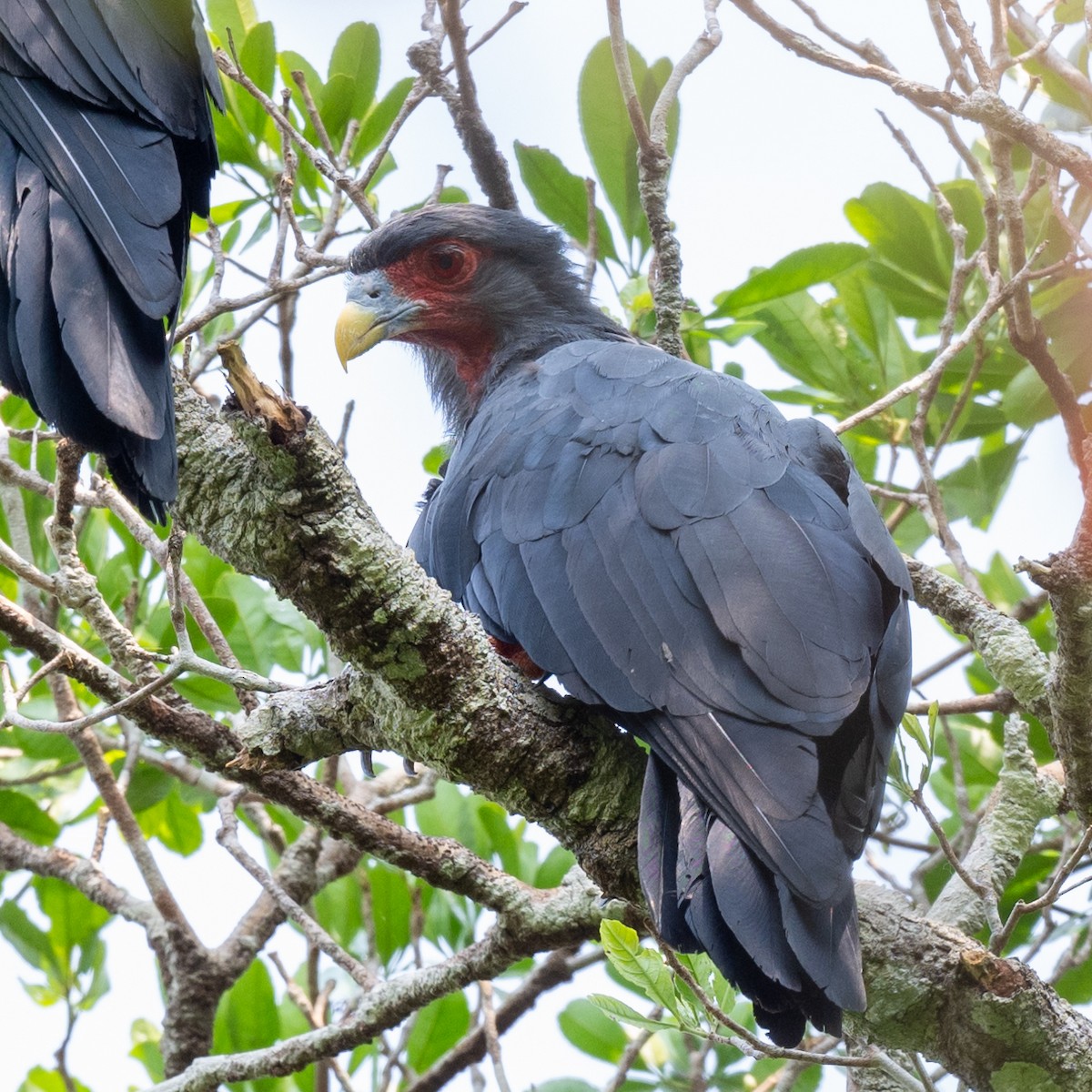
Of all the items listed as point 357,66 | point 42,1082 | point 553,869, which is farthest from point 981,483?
point 42,1082

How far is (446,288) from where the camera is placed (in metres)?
4.63

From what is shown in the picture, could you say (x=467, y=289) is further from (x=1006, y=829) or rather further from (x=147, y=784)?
(x=1006, y=829)

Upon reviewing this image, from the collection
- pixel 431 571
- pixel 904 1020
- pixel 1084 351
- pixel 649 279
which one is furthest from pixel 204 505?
pixel 1084 351

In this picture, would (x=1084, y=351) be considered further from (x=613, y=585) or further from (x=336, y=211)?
(x=336, y=211)

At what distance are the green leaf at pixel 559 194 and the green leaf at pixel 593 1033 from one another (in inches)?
122

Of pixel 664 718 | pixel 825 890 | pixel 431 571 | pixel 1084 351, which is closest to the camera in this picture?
pixel 825 890

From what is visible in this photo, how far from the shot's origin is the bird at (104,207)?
2795 millimetres

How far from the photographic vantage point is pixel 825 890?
7.92 feet

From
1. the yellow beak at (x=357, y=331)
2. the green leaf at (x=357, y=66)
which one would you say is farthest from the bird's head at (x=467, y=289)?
the green leaf at (x=357, y=66)

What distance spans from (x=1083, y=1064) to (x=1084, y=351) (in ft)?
8.17

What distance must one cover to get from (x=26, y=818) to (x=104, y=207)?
3.11 meters

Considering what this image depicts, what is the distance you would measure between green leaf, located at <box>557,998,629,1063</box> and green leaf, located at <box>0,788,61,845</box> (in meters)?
2.25

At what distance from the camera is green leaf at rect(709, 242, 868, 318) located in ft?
15.8

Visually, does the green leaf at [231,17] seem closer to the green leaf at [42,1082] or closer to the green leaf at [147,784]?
the green leaf at [147,784]
